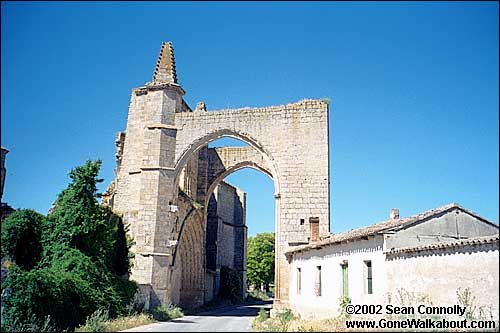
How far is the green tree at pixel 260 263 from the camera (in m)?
48.9

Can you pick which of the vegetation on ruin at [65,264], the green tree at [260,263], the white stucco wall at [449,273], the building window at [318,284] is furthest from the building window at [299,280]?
the green tree at [260,263]

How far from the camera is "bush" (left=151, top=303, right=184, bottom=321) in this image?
17880 millimetres

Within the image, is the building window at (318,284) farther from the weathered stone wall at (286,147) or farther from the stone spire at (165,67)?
the stone spire at (165,67)

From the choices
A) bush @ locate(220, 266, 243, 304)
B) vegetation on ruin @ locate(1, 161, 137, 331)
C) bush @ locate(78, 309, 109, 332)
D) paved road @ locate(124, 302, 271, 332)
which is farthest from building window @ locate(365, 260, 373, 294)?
bush @ locate(220, 266, 243, 304)

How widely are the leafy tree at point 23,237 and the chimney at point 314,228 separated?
377 inches

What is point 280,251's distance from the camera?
19562mm

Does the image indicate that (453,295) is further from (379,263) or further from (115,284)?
(115,284)

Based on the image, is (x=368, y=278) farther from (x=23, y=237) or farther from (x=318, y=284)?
(x=23, y=237)

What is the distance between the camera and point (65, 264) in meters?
14.4

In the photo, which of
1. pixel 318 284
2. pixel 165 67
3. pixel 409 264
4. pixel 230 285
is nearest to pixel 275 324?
pixel 318 284

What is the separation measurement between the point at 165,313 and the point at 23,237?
6675 millimetres

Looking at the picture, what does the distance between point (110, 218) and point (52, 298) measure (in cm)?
579

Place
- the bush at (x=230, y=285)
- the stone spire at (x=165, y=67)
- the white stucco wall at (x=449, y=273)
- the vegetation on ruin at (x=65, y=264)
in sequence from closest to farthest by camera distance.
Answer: the white stucco wall at (x=449, y=273) → the vegetation on ruin at (x=65, y=264) → the stone spire at (x=165, y=67) → the bush at (x=230, y=285)

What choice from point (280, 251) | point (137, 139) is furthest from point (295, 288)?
point (137, 139)
